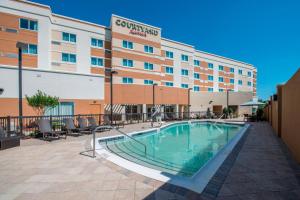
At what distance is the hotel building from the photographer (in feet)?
51.5

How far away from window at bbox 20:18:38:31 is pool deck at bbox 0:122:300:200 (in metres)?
19.7

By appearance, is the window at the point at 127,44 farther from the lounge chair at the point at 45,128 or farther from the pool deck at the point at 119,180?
the pool deck at the point at 119,180

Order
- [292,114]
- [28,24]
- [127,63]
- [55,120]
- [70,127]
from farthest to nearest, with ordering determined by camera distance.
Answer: [127,63], [28,24], [55,120], [70,127], [292,114]

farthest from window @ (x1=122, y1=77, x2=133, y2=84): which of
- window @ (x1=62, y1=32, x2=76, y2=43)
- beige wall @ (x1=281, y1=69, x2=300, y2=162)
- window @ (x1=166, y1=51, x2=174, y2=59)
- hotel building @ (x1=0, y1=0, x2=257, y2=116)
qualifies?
beige wall @ (x1=281, y1=69, x2=300, y2=162)

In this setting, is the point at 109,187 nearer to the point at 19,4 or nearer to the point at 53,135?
the point at 53,135

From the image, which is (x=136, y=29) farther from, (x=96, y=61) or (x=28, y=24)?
(x=28, y=24)

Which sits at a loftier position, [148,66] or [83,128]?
[148,66]

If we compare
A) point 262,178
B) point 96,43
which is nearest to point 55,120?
point 262,178

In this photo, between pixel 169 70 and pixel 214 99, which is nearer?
pixel 214 99

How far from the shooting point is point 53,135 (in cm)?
1047

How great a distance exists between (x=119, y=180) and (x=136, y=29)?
27476 mm

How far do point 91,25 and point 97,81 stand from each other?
11.9 m

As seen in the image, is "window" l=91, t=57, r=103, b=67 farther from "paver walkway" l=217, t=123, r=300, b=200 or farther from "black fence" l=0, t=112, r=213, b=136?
"paver walkway" l=217, t=123, r=300, b=200

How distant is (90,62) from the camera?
25688 millimetres
